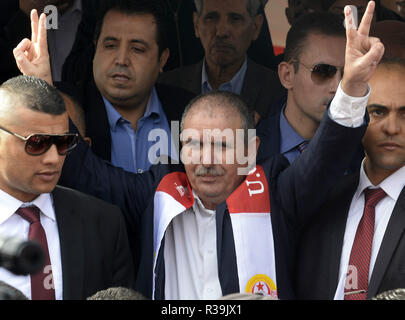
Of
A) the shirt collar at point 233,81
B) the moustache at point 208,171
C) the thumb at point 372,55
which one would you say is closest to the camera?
the thumb at point 372,55

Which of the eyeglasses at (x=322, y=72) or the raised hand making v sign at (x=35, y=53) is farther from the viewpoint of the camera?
the eyeglasses at (x=322, y=72)

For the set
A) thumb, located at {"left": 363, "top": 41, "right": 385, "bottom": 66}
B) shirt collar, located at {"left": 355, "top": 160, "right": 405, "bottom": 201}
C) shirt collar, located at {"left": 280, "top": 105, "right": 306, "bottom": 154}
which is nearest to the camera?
thumb, located at {"left": 363, "top": 41, "right": 385, "bottom": 66}

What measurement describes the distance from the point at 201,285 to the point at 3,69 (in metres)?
1.59

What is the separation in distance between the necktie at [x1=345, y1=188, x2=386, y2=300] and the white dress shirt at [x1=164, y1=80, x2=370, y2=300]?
0.54m

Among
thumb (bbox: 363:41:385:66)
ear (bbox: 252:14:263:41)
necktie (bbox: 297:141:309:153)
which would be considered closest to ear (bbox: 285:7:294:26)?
ear (bbox: 252:14:263:41)

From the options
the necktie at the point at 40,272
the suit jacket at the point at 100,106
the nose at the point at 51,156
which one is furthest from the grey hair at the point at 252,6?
the necktie at the point at 40,272

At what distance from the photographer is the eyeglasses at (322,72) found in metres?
3.99

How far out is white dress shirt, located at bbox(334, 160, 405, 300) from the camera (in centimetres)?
335

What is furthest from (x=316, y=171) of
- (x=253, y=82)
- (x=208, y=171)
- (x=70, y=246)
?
→ (x=253, y=82)

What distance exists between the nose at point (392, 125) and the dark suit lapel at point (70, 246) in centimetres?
134

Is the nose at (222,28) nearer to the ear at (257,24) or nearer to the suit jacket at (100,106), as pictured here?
the ear at (257,24)

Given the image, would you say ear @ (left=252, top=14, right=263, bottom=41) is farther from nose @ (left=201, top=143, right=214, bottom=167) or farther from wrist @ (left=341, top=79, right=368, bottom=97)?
wrist @ (left=341, top=79, right=368, bottom=97)

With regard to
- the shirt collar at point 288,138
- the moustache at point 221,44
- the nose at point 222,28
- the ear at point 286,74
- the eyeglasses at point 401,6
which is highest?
the eyeglasses at point 401,6

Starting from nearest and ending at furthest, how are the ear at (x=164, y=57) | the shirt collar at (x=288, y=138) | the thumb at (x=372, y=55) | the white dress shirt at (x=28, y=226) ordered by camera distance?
the thumb at (x=372, y=55), the white dress shirt at (x=28, y=226), the shirt collar at (x=288, y=138), the ear at (x=164, y=57)
